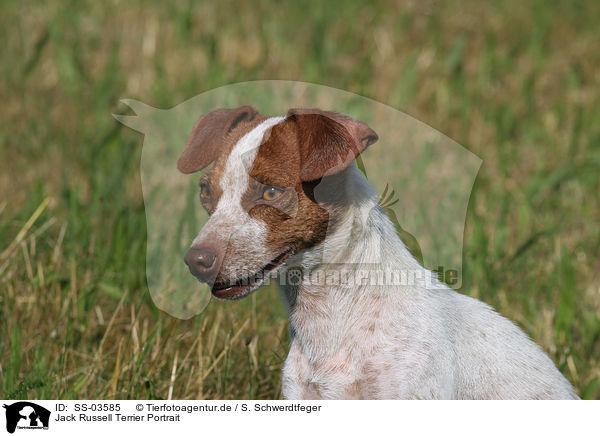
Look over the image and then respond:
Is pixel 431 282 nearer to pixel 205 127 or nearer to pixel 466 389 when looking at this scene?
pixel 466 389

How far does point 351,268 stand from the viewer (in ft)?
10.1

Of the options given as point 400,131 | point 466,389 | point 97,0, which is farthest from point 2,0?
point 466,389

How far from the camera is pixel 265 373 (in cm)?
397

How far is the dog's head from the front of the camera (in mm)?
2820

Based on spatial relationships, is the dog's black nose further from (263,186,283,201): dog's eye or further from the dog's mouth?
(263,186,283,201): dog's eye

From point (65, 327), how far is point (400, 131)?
2.04 metres

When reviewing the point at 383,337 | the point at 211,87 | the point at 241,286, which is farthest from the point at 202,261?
the point at 211,87

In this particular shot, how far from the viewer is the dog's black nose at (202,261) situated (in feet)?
9.02

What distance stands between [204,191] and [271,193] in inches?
11.6
